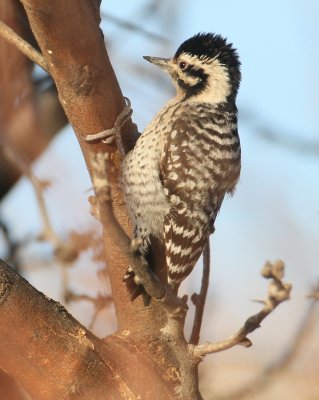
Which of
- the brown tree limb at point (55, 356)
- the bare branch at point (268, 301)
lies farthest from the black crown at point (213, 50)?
the bare branch at point (268, 301)

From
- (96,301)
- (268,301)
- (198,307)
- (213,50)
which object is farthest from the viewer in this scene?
(213,50)

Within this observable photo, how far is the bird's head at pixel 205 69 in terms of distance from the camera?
12.2ft

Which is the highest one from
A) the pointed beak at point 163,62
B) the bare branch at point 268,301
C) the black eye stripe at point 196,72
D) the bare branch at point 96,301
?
the black eye stripe at point 196,72

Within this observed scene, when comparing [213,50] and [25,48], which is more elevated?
[213,50]

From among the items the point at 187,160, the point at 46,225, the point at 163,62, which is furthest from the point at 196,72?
the point at 46,225

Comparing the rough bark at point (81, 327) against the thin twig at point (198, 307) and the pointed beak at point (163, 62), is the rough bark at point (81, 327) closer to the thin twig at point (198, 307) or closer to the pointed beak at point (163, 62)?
the thin twig at point (198, 307)

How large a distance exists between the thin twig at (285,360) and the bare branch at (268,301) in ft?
0.84

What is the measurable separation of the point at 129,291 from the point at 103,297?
30cm

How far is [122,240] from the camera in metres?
1.98

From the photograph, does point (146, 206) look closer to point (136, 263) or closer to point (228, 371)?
point (228, 371)

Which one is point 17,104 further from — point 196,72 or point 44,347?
point 44,347

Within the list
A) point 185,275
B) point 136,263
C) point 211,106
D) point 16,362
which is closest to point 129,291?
point 185,275

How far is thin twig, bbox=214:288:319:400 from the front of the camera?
2.32 meters

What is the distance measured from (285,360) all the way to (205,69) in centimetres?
175
